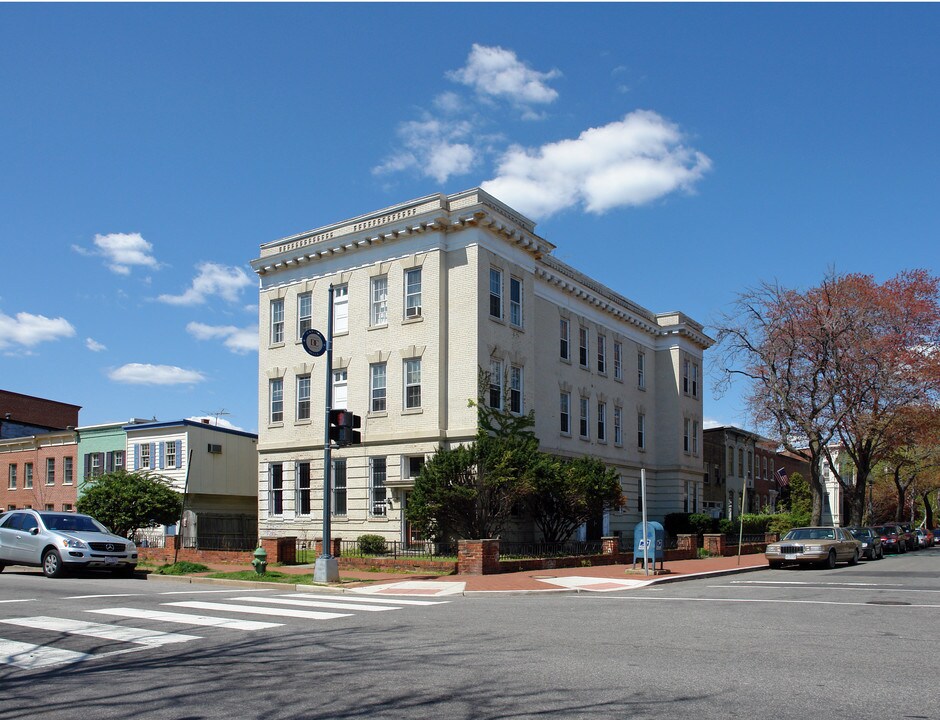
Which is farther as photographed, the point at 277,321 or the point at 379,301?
the point at 277,321

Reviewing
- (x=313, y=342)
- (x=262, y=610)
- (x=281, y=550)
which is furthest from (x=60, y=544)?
(x=262, y=610)

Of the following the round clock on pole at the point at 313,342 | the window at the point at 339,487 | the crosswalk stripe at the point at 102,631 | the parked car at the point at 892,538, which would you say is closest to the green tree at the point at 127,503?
the window at the point at 339,487

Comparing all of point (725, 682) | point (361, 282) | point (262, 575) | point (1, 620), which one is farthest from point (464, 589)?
point (361, 282)

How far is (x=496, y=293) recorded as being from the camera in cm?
3203

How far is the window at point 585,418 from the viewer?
39.4m

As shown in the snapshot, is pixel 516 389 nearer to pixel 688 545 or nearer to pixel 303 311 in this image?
pixel 688 545

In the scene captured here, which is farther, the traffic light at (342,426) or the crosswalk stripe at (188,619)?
the traffic light at (342,426)

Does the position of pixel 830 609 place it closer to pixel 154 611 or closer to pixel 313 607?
pixel 313 607

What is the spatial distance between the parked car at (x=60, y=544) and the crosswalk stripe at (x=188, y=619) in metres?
7.73

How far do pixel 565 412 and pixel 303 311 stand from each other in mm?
11887

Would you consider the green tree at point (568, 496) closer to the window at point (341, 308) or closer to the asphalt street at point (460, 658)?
the window at point (341, 308)

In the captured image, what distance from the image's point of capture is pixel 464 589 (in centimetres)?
1884

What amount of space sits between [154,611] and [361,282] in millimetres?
21498

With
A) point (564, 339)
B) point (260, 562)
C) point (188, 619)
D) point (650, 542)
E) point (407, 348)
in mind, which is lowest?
point (260, 562)
